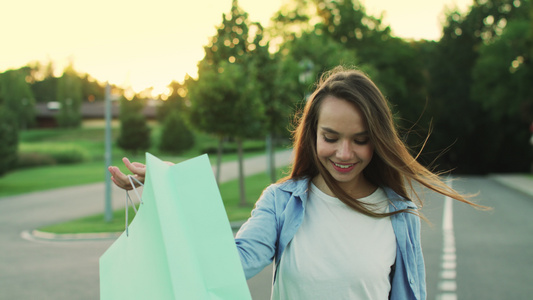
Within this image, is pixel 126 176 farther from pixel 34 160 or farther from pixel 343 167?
pixel 34 160

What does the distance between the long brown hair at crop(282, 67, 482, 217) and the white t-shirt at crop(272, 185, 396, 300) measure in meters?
0.06

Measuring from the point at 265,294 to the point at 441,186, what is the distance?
211 inches


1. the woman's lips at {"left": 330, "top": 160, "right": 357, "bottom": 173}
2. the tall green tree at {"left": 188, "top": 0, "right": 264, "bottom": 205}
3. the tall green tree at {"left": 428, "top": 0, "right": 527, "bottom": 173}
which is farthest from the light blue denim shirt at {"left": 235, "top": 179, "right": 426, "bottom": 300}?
the tall green tree at {"left": 428, "top": 0, "right": 527, "bottom": 173}

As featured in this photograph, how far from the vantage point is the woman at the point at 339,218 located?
197cm

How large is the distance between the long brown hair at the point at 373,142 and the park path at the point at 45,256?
1.16 feet

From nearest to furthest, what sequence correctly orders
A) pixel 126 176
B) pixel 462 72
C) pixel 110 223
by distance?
1. pixel 126 176
2. pixel 110 223
3. pixel 462 72

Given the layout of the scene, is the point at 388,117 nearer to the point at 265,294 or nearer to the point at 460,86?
the point at 265,294

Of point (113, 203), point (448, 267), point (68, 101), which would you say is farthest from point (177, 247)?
point (68, 101)

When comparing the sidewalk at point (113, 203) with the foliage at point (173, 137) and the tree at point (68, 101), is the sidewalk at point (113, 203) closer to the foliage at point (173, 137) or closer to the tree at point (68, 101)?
the foliage at point (173, 137)

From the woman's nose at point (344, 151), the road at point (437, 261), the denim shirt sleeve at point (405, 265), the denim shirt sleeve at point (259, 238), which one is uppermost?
the woman's nose at point (344, 151)

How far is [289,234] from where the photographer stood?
78.3 inches

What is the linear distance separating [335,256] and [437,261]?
8484mm

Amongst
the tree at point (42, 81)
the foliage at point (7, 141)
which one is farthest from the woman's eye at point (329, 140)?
the tree at point (42, 81)

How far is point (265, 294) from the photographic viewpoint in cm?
751
